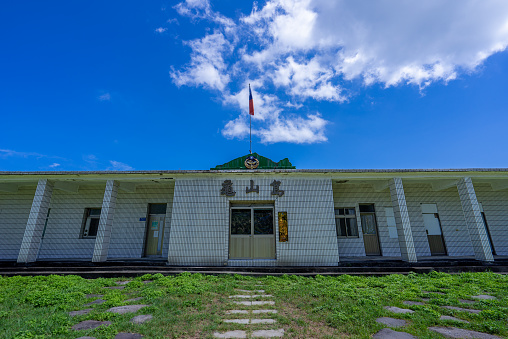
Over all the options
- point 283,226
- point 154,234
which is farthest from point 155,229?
point 283,226

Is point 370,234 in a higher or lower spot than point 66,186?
lower

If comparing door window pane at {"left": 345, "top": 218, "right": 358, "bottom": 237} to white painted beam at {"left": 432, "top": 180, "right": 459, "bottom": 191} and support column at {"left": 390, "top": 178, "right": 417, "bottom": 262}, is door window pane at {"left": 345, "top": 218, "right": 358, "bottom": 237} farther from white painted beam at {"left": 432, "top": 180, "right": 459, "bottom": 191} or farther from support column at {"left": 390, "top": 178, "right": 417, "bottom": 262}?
white painted beam at {"left": 432, "top": 180, "right": 459, "bottom": 191}

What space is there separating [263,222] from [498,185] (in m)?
9.96

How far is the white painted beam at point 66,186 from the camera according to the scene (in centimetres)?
891

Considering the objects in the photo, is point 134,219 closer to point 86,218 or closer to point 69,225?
point 86,218

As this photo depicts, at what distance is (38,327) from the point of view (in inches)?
128

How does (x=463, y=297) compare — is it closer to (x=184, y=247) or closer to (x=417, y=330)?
(x=417, y=330)

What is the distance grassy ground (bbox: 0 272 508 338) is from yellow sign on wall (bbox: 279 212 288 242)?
149cm

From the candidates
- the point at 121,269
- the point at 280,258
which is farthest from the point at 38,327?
the point at 280,258

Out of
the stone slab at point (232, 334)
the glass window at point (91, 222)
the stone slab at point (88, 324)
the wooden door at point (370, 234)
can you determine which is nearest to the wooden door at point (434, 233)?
the wooden door at point (370, 234)

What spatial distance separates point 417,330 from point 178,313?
3525mm

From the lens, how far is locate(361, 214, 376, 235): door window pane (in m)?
9.57

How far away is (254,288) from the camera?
543 centimetres

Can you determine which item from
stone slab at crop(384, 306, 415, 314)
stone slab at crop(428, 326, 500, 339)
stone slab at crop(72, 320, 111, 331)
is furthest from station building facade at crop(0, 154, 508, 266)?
stone slab at crop(428, 326, 500, 339)
